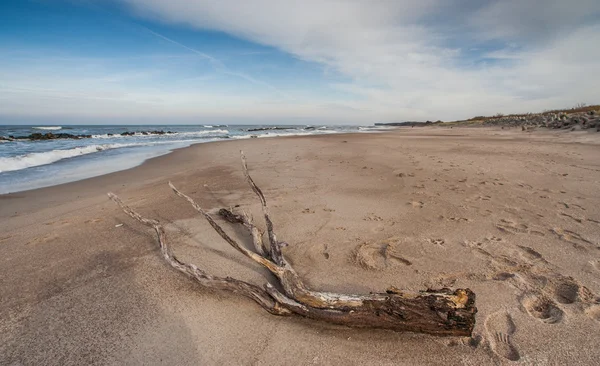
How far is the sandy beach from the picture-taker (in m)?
1.89

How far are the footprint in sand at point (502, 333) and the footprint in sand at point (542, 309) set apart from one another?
0.21m

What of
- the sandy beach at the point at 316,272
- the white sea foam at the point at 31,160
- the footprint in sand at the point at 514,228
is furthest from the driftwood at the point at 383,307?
the white sea foam at the point at 31,160

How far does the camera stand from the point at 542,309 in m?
2.15

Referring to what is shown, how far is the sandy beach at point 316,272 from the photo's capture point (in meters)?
1.89

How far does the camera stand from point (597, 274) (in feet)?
8.33

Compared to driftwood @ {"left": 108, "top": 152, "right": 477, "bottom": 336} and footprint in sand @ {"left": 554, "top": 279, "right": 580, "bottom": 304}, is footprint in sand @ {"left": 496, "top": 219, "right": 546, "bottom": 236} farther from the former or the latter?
driftwood @ {"left": 108, "top": 152, "right": 477, "bottom": 336}

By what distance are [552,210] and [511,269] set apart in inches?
88.0

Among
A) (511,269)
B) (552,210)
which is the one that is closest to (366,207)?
(511,269)

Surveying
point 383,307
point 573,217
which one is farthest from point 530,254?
point 383,307

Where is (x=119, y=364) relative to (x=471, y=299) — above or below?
below

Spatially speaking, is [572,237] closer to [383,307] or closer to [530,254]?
[530,254]

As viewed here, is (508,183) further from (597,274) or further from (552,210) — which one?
(597,274)

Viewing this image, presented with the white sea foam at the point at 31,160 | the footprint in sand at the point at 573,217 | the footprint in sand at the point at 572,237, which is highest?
the footprint in sand at the point at 573,217

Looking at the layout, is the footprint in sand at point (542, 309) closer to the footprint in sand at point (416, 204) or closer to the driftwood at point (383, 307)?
the driftwood at point (383, 307)
